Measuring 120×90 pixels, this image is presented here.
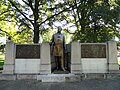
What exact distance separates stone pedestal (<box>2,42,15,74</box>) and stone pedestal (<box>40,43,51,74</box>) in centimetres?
174

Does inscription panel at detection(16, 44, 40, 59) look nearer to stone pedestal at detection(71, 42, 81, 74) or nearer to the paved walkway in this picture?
the paved walkway

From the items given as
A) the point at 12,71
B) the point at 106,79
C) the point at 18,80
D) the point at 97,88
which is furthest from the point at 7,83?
the point at 106,79

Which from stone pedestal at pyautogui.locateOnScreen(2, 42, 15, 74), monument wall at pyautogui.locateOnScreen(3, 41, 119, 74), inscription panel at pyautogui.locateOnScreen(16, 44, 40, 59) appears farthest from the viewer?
inscription panel at pyautogui.locateOnScreen(16, 44, 40, 59)

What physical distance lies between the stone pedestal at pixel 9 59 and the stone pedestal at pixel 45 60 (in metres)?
1.74

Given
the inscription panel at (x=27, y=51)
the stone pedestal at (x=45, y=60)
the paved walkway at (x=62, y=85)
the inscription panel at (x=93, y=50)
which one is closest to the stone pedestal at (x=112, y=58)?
the inscription panel at (x=93, y=50)

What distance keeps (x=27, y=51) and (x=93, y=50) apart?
159 inches

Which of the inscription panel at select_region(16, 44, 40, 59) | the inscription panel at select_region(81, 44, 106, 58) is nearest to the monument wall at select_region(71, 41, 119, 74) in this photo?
the inscription panel at select_region(81, 44, 106, 58)

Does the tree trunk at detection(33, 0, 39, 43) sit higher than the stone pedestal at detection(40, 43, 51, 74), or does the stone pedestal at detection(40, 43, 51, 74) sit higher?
the tree trunk at detection(33, 0, 39, 43)

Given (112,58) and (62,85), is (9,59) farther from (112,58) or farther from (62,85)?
(112,58)

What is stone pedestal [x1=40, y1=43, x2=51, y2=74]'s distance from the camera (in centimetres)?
1055

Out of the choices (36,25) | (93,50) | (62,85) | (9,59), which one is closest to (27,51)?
(9,59)

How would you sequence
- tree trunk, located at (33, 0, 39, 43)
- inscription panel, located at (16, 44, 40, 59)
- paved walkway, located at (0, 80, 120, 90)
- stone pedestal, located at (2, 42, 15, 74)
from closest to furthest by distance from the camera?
paved walkway, located at (0, 80, 120, 90)
stone pedestal, located at (2, 42, 15, 74)
inscription panel, located at (16, 44, 40, 59)
tree trunk, located at (33, 0, 39, 43)

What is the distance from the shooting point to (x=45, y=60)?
10.6 metres

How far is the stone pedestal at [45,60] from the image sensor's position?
10547mm
